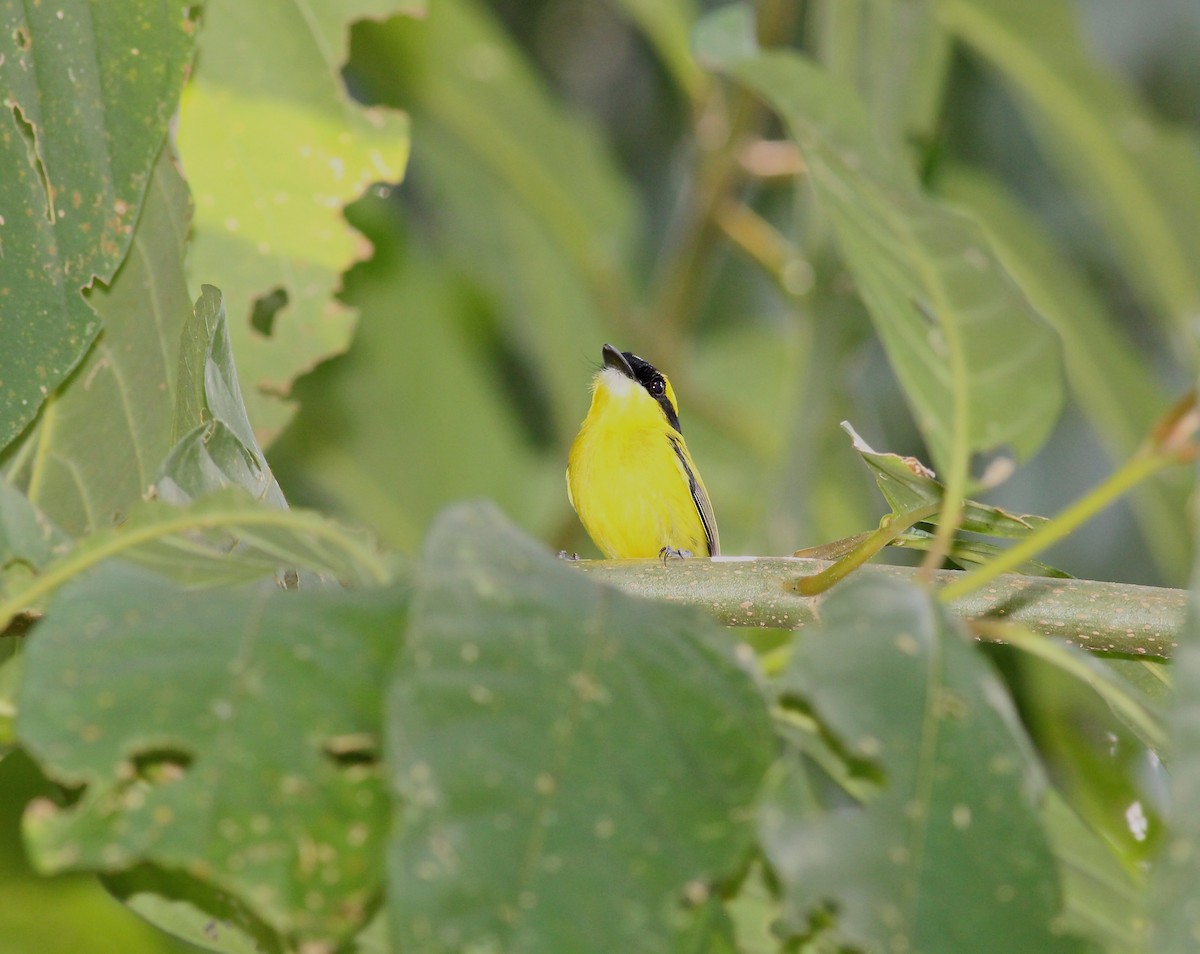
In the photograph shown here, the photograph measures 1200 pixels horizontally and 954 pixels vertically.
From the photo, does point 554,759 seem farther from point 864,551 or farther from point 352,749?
point 864,551

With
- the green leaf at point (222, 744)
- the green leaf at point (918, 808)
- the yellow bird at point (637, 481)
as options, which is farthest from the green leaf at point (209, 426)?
the yellow bird at point (637, 481)

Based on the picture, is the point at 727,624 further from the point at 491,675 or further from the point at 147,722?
the point at 147,722

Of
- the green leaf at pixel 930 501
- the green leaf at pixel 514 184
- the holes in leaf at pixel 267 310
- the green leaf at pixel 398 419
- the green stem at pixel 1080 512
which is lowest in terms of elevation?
the green leaf at pixel 398 419

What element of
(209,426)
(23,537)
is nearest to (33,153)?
(209,426)

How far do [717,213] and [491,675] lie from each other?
10.7 ft

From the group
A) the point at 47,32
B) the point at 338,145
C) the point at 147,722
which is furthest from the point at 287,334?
the point at 147,722

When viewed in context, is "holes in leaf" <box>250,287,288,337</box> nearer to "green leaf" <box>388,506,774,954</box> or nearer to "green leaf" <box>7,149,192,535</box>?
"green leaf" <box>7,149,192,535</box>

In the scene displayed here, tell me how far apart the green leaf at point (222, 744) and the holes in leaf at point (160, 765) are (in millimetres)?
37

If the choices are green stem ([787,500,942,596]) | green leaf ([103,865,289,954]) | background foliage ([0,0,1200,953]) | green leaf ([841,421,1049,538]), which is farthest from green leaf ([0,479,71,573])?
green leaf ([841,421,1049,538])

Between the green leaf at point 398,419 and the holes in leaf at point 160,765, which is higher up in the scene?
the holes in leaf at point 160,765

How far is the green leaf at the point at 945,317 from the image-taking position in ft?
5.65

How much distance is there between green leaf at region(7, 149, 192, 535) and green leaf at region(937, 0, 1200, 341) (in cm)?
265

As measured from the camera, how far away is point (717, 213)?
4.29 meters

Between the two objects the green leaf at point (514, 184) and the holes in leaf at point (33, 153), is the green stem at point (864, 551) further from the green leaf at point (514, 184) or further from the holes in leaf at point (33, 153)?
the green leaf at point (514, 184)
